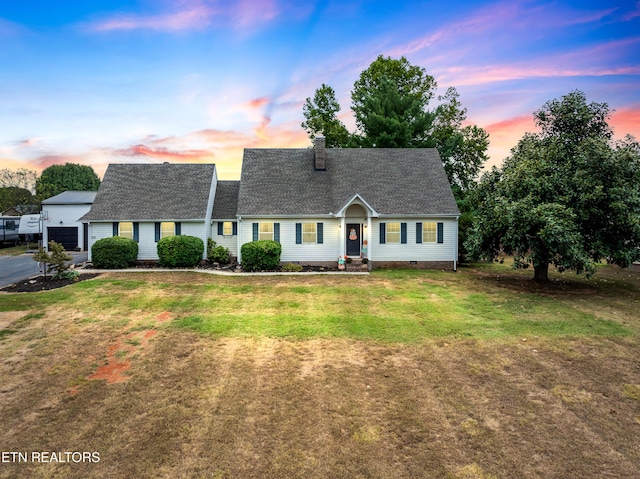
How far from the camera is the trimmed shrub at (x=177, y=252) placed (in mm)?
20078

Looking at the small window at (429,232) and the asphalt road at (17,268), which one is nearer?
the asphalt road at (17,268)

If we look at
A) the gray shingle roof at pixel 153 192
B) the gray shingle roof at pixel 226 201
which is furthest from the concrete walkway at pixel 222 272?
the gray shingle roof at pixel 226 201

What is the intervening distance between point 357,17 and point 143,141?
2067 centimetres

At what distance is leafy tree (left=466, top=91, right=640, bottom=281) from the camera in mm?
14219

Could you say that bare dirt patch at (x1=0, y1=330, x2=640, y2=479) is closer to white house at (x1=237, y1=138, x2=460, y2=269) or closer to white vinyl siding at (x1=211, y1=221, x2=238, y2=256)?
white house at (x1=237, y1=138, x2=460, y2=269)

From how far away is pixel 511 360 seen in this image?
8.26 m

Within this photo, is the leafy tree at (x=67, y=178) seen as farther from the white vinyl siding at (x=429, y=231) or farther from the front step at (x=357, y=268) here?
the white vinyl siding at (x=429, y=231)

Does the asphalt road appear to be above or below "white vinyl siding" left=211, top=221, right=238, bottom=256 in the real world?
below

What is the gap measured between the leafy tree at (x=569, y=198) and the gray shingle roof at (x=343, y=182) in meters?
5.26

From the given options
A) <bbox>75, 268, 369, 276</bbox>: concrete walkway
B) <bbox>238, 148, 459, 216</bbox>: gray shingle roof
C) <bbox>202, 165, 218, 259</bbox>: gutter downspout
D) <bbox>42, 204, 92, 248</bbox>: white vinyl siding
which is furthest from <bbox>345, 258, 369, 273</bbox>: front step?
<bbox>42, 204, 92, 248</bbox>: white vinyl siding

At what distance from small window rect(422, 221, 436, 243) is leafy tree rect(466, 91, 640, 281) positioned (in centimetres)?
401

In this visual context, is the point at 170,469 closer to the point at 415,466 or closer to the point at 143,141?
the point at 415,466

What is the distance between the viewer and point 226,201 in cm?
2470

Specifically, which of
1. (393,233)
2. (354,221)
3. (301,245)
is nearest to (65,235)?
(301,245)
